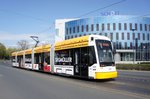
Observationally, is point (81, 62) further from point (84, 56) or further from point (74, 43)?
point (74, 43)

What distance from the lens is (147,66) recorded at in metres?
36.3

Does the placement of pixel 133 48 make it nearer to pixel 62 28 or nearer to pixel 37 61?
pixel 62 28

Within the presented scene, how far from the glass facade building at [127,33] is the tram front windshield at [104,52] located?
60.6 meters

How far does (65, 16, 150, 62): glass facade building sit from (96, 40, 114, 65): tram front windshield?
199ft

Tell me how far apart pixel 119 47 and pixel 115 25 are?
7512mm

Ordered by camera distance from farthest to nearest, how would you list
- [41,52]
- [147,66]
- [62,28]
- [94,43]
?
1. [62,28]
2. [147,66]
3. [41,52]
4. [94,43]

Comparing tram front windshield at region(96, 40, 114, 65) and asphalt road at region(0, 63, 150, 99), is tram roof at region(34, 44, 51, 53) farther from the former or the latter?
asphalt road at region(0, 63, 150, 99)

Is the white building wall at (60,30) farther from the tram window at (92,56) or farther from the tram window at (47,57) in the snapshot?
the tram window at (92,56)

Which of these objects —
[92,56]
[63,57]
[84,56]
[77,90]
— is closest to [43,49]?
[63,57]

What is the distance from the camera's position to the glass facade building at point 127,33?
77375 mm

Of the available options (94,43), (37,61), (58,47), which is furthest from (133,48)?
(94,43)

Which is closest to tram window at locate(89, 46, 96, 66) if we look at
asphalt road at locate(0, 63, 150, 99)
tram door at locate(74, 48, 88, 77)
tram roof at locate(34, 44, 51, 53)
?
tram door at locate(74, 48, 88, 77)

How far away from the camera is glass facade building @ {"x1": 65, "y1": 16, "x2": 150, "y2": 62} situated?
77.4 metres

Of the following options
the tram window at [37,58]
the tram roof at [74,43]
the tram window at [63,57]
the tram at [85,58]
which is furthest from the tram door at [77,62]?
the tram window at [37,58]
